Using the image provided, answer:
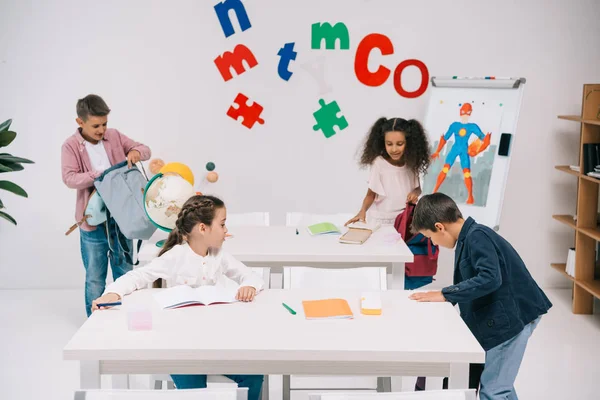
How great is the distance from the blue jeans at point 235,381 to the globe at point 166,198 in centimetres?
76

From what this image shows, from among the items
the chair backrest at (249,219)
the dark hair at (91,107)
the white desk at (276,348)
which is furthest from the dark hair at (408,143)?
the white desk at (276,348)

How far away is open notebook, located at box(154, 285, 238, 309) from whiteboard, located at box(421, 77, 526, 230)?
82.1 inches

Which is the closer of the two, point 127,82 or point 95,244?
point 95,244

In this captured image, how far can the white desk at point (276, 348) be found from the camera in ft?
7.04

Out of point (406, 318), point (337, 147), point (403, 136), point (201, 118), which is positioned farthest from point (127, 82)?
point (406, 318)

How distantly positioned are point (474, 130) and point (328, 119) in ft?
3.37

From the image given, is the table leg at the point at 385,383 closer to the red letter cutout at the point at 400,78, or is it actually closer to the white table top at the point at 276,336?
the white table top at the point at 276,336

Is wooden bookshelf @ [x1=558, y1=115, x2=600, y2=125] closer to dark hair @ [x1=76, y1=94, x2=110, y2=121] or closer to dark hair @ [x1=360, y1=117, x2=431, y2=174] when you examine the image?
dark hair @ [x1=360, y1=117, x2=431, y2=174]

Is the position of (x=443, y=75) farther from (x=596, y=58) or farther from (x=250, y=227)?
→ (x=250, y=227)

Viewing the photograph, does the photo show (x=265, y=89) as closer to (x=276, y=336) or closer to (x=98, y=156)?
(x=98, y=156)

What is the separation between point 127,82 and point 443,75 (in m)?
2.20

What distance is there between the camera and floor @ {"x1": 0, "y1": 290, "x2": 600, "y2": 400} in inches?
136

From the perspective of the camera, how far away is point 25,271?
504cm

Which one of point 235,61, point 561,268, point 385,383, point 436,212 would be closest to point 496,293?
point 436,212
